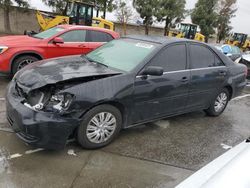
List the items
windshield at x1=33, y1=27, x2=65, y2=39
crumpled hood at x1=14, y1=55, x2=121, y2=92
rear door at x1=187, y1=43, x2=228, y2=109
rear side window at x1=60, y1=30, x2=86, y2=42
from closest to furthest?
crumpled hood at x1=14, y1=55, x2=121, y2=92
rear door at x1=187, y1=43, x2=228, y2=109
windshield at x1=33, y1=27, x2=65, y2=39
rear side window at x1=60, y1=30, x2=86, y2=42

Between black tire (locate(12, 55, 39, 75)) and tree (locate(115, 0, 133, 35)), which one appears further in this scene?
tree (locate(115, 0, 133, 35))

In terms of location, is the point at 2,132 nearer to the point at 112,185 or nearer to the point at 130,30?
the point at 112,185

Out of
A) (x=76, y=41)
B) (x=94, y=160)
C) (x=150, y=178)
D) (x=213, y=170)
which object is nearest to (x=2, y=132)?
(x=94, y=160)

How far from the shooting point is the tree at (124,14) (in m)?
27.2

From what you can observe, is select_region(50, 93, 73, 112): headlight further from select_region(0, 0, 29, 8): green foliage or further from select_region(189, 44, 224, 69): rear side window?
select_region(0, 0, 29, 8): green foliage

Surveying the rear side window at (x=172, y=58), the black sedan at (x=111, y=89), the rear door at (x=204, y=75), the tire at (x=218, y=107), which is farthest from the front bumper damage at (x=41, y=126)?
the tire at (x=218, y=107)

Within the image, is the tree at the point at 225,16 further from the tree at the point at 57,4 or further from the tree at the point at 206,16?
the tree at the point at 57,4

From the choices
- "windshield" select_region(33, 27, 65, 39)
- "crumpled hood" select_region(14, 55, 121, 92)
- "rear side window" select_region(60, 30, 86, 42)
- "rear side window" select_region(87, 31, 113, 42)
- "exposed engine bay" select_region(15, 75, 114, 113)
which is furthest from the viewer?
"rear side window" select_region(87, 31, 113, 42)

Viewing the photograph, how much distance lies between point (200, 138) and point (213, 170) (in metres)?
2.64

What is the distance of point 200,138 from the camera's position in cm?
451

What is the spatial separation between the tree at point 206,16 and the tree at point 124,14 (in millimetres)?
9924

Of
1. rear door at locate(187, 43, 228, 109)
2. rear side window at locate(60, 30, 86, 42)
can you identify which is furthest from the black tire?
rear door at locate(187, 43, 228, 109)

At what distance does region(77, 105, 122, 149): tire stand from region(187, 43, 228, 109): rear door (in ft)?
5.45

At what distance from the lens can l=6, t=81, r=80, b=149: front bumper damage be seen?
10.1 ft
